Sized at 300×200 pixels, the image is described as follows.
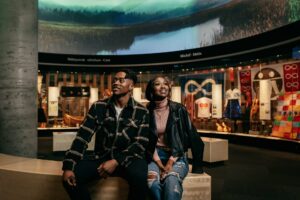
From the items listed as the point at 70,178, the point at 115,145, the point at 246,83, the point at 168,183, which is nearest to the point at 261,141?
the point at 246,83

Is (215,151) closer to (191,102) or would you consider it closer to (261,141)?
(261,141)

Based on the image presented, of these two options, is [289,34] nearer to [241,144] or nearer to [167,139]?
[241,144]

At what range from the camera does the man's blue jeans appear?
8.73ft

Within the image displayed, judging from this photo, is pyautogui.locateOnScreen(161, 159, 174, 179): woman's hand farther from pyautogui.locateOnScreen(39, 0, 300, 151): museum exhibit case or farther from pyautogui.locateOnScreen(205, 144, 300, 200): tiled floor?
pyautogui.locateOnScreen(39, 0, 300, 151): museum exhibit case

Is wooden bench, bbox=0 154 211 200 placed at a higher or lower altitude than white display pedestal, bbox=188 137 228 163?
higher

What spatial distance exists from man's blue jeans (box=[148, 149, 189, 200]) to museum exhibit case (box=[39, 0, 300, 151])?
22.1 feet

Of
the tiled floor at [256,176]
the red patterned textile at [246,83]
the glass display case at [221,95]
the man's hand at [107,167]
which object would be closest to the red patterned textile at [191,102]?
the glass display case at [221,95]

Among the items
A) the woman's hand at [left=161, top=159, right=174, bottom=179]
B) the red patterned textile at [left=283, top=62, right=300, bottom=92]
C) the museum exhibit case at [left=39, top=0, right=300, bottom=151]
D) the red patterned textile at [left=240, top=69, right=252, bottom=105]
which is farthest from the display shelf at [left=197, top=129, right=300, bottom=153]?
the woman's hand at [left=161, top=159, right=174, bottom=179]

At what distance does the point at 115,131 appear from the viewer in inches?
112

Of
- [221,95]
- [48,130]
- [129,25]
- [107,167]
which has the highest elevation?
[129,25]

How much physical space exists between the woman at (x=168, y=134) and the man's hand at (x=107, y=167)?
0.41 m

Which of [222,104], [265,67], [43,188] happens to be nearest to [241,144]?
[222,104]

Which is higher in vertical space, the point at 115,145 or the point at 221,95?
the point at 221,95

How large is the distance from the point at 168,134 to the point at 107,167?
75 centimetres
